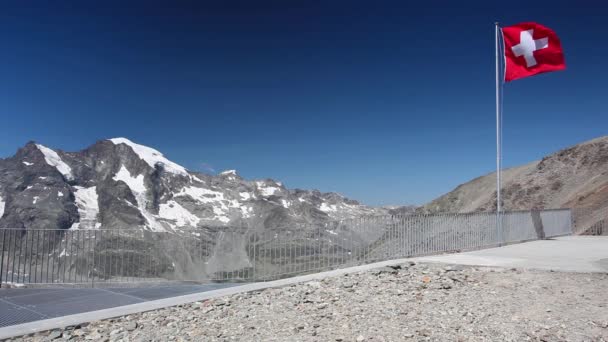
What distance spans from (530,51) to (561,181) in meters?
36.3

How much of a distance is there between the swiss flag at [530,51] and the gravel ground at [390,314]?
1080 cm

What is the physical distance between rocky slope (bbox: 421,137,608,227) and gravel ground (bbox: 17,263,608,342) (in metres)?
Result: 32.2

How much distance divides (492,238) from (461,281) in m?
8.88

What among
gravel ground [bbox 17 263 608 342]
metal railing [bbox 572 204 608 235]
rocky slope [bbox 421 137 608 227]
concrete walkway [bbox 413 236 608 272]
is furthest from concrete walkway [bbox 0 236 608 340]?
rocky slope [bbox 421 137 608 227]

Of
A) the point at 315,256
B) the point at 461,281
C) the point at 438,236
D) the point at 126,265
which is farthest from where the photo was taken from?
the point at 438,236

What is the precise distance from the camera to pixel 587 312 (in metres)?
7.88

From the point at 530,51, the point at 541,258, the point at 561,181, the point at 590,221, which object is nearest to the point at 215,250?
the point at 541,258

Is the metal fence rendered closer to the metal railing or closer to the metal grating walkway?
the metal grating walkway

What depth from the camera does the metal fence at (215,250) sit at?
466 inches

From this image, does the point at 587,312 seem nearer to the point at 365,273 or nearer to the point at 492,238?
the point at 365,273

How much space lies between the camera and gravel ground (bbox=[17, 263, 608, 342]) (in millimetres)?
6785

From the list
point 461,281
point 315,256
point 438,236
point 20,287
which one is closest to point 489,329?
point 461,281

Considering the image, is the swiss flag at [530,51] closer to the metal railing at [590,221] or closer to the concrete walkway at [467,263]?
the concrete walkway at [467,263]

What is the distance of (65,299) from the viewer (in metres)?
9.60
